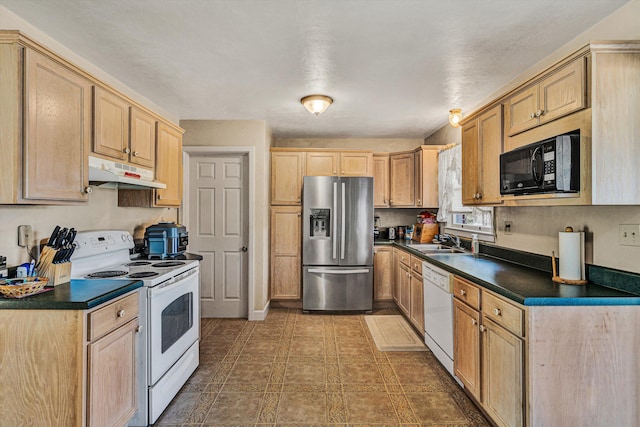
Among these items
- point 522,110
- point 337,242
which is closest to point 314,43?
point 522,110

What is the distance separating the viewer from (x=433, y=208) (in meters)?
4.79

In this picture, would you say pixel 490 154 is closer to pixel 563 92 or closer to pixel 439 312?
pixel 563 92

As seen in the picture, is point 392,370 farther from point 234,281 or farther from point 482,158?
point 234,281

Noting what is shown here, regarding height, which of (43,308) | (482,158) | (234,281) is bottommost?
(234,281)

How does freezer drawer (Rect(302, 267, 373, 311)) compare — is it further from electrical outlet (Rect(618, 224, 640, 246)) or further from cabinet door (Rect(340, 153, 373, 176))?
electrical outlet (Rect(618, 224, 640, 246))

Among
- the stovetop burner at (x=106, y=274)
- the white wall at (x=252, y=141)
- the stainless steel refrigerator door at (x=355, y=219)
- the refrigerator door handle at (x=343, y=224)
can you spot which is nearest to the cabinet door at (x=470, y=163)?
the stainless steel refrigerator door at (x=355, y=219)

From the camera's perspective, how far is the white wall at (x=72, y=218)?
1851mm

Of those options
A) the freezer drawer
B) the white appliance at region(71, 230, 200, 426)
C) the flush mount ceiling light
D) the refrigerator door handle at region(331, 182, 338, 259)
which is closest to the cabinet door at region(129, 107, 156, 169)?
the white appliance at region(71, 230, 200, 426)

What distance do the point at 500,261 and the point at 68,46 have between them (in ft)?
12.1

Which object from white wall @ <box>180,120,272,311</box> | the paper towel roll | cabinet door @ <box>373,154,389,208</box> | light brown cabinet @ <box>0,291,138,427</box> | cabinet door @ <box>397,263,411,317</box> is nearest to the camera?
light brown cabinet @ <box>0,291,138,427</box>

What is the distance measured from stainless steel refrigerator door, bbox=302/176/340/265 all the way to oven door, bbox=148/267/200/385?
1.75 meters

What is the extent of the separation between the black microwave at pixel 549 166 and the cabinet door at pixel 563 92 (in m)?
0.16

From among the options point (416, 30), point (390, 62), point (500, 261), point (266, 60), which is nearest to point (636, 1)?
point (416, 30)

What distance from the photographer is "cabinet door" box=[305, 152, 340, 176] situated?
14.8 feet
